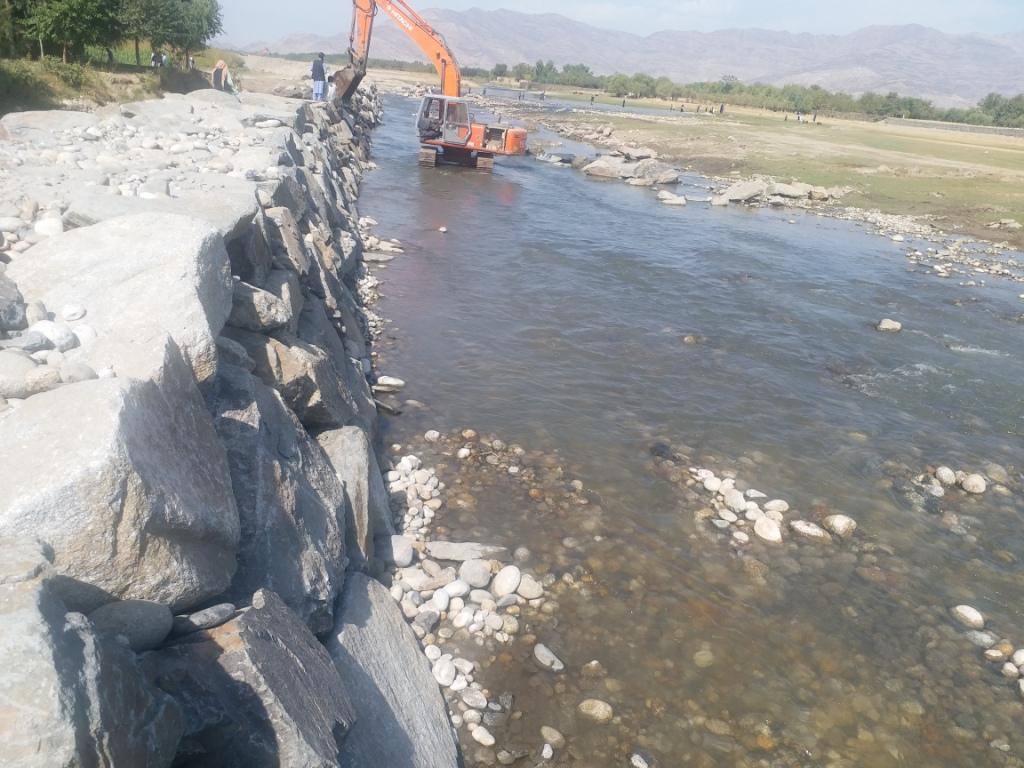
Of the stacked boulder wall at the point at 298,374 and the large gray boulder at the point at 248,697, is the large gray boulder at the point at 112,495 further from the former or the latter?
the stacked boulder wall at the point at 298,374

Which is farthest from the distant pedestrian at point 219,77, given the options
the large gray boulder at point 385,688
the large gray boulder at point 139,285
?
the large gray boulder at point 385,688

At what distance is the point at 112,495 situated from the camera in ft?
9.63

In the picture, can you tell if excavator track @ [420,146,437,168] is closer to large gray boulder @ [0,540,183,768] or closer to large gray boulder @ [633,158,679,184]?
large gray boulder @ [633,158,679,184]

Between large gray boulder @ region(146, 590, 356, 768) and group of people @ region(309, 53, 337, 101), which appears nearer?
large gray boulder @ region(146, 590, 356, 768)

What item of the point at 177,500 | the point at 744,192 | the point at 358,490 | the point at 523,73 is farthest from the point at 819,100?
the point at 177,500

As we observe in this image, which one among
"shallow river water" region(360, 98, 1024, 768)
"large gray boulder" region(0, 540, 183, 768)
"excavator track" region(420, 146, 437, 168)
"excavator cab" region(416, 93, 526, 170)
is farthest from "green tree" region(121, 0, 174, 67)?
"large gray boulder" region(0, 540, 183, 768)

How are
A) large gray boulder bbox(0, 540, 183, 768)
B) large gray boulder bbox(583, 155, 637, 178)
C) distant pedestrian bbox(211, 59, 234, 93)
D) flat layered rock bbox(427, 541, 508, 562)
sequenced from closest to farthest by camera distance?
large gray boulder bbox(0, 540, 183, 768) < flat layered rock bbox(427, 541, 508, 562) < distant pedestrian bbox(211, 59, 234, 93) < large gray boulder bbox(583, 155, 637, 178)

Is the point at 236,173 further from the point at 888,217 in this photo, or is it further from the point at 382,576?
the point at 888,217

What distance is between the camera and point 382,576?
6504 millimetres

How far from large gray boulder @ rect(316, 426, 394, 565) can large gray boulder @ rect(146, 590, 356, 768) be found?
7.87ft

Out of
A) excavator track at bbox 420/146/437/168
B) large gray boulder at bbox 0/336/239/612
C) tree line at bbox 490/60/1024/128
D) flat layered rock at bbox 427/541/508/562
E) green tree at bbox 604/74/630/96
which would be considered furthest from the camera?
green tree at bbox 604/74/630/96

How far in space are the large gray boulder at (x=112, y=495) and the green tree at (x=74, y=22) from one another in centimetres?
2428

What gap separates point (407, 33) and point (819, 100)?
296 feet

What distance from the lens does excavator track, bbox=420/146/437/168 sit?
30562 millimetres
